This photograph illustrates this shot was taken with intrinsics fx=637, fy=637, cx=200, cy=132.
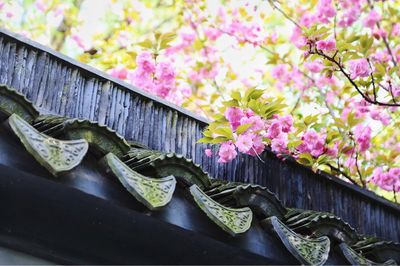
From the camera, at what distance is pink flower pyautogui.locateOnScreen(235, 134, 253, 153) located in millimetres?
3322

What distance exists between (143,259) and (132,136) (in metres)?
0.64

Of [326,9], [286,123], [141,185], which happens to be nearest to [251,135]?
[286,123]

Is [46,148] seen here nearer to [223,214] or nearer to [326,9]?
[223,214]

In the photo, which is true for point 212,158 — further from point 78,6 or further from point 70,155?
point 78,6

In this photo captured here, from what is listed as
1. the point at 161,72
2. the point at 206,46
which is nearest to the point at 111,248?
the point at 161,72

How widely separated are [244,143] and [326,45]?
119cm

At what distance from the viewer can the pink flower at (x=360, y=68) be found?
13.6ft

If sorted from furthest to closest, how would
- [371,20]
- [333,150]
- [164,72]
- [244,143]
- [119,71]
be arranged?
[119,71] < [371,20] < [164,72] < [333,150] < [244,143]

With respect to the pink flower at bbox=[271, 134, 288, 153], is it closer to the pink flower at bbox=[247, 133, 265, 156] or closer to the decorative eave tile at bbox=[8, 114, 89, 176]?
the pink flower at bbox=[247, 133, 265, 156]

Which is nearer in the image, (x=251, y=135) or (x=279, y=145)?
(x=251, y=135)

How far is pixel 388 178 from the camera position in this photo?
5.02 m

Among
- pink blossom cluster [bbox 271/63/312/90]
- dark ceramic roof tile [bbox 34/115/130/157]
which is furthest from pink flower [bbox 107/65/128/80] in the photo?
dark ceramic roof tile [bbox 34/115/130/157]

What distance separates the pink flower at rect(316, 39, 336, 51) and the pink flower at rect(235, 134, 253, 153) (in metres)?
1.12

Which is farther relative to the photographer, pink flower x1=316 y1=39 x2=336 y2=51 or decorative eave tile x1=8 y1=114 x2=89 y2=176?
pink flower x1=316 y1=39 x2=336 y2=51
